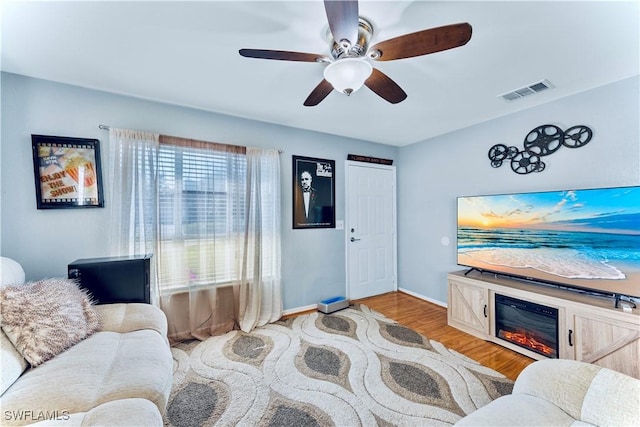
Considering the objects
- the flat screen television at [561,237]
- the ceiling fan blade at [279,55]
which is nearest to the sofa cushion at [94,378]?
the ceiling fan blade at [279,55]

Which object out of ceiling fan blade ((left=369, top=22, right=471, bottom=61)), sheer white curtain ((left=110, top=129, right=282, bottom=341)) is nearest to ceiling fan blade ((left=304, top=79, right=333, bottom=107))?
ceiling fan blade ((left=369, top=22, right=471, bottom=61))

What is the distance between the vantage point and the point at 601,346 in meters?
1.84

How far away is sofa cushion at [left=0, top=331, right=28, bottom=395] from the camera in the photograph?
1066 millimetres

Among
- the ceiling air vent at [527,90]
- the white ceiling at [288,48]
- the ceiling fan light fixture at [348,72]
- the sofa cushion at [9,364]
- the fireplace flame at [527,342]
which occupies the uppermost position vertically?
the white ceiling at [288,48]

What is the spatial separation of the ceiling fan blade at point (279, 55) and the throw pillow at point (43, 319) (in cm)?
178

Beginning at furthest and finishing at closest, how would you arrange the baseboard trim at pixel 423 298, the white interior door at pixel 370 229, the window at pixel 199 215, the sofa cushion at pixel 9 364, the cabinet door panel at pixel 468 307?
the white interior door at pixel 370 229 → the baseboard trim at pixel 423 298 → the cabinet door panel at pixel 468 307 → the window at pixel 199 215 → the sofa cushion at pixel 9 364

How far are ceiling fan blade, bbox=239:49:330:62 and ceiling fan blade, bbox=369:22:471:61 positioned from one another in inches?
13.0

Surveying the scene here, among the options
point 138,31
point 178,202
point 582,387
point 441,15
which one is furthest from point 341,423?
point 138,31

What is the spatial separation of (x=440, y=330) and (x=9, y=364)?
324cm

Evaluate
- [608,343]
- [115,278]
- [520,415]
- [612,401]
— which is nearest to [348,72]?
[520,415]

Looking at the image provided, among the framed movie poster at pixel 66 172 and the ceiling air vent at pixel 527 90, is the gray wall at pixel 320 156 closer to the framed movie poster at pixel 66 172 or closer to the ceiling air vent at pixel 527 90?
the framed movie poster at pixel 66 172

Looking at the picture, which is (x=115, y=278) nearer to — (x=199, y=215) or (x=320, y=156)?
(x=199, y=215)

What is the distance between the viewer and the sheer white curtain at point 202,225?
2287 millimetres

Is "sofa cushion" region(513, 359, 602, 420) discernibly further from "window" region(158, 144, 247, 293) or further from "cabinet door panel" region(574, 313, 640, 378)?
"window" region(158, 144, 247, 293)
